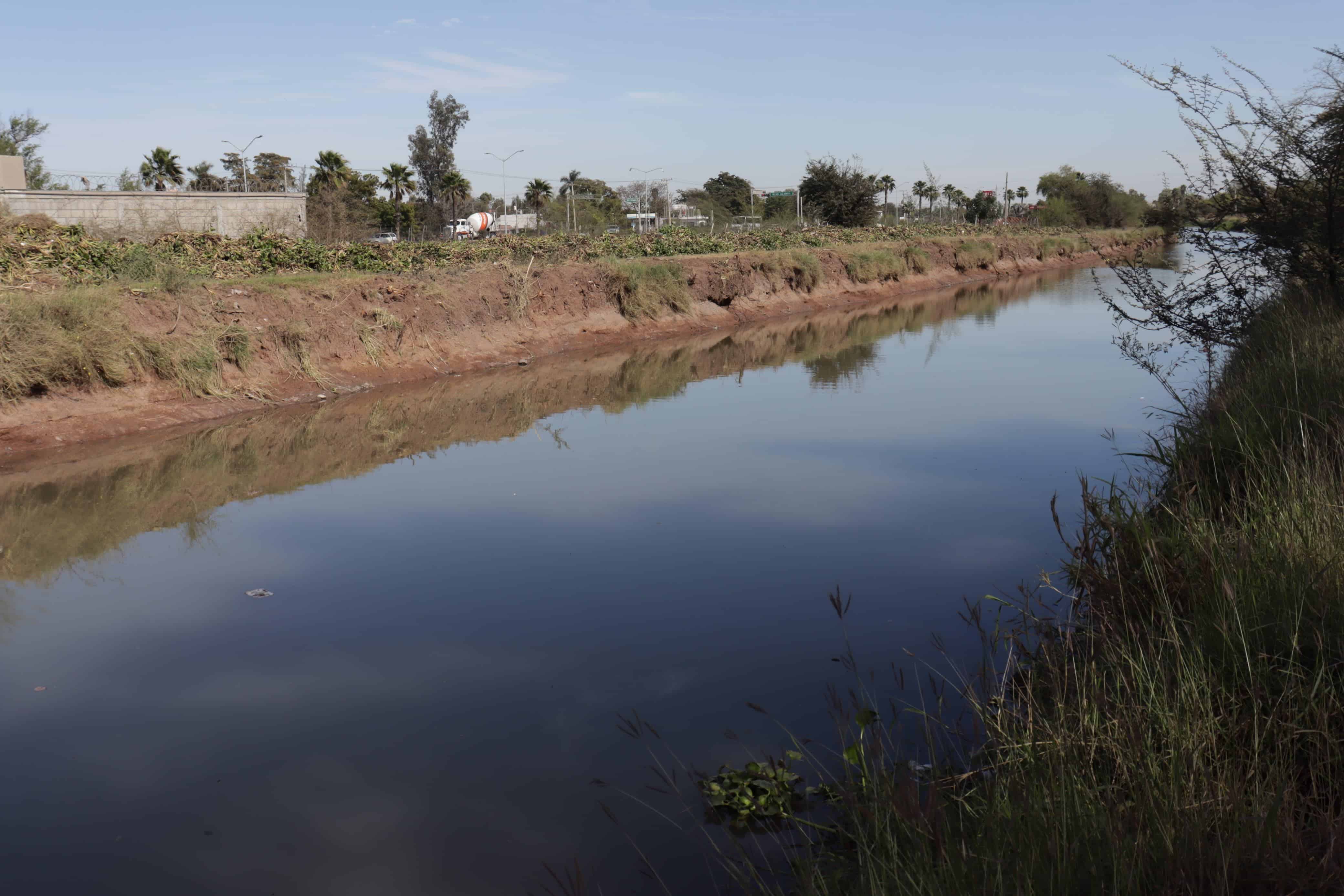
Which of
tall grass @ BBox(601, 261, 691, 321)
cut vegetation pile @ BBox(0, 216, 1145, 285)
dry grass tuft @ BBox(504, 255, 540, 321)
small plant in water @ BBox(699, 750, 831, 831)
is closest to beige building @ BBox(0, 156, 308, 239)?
cut vegetation pile @ BBox(0, 216, 1145, 285)

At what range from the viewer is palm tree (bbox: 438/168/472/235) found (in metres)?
67.8

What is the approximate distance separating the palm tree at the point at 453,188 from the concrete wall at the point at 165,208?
3050 centimetres

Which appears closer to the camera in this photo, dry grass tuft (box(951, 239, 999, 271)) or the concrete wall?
the concrete wall

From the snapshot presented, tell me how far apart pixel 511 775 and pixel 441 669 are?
1.37m

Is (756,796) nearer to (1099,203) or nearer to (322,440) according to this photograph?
(322,440)

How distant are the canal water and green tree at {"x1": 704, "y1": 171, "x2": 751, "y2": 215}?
65510mm

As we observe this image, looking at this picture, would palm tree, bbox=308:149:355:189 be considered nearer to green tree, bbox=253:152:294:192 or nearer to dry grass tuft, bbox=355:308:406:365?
green tree, bbox=253:152:294:192

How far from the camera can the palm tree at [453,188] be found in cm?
6775

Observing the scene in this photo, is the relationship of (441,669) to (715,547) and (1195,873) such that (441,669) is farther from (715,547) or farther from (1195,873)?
(1195,873)

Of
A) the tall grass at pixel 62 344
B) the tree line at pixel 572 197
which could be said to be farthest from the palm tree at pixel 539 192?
the tall grass at pixel 62 344

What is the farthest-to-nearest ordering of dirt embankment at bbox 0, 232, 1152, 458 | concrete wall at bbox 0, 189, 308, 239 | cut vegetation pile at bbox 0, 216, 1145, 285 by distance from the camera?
concrete wall at bbox 0, 189, 308, 239, cut vegetation pile at bbox 0, 216, 1145, 285, dirt embankment at bbox 0, 232, 1152, 458

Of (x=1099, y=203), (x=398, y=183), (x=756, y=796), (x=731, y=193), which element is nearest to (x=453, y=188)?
(x=398, y=183)

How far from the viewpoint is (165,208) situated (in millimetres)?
30891

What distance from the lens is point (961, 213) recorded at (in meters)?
74.6
